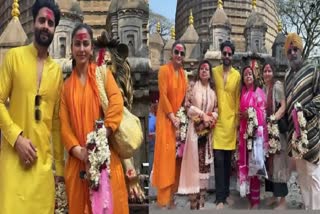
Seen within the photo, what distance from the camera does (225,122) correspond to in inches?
243

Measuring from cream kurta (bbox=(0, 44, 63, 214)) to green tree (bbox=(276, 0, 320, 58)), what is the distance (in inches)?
1082

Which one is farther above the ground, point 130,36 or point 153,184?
point 130,36

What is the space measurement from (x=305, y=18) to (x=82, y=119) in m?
29.3

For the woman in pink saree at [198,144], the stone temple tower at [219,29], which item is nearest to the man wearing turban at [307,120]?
the woman in pink saree at [198,144]

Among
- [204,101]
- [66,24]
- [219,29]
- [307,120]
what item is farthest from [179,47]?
[219,29]

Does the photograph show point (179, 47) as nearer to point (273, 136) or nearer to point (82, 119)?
point (273, 136)

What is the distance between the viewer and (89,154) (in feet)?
12.4

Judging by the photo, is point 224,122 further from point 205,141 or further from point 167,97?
point 167,97

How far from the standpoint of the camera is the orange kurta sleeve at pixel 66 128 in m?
3.87

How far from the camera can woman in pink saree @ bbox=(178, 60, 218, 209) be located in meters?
6.04

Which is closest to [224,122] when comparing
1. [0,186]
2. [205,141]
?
[205,141]

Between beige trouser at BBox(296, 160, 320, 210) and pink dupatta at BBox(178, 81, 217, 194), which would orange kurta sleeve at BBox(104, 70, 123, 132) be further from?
beige trouser at BBox(296, 160, 320, 210)

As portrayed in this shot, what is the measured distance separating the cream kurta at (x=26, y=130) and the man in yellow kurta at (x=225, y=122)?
2543mm

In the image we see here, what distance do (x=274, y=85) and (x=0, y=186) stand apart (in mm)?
3598
